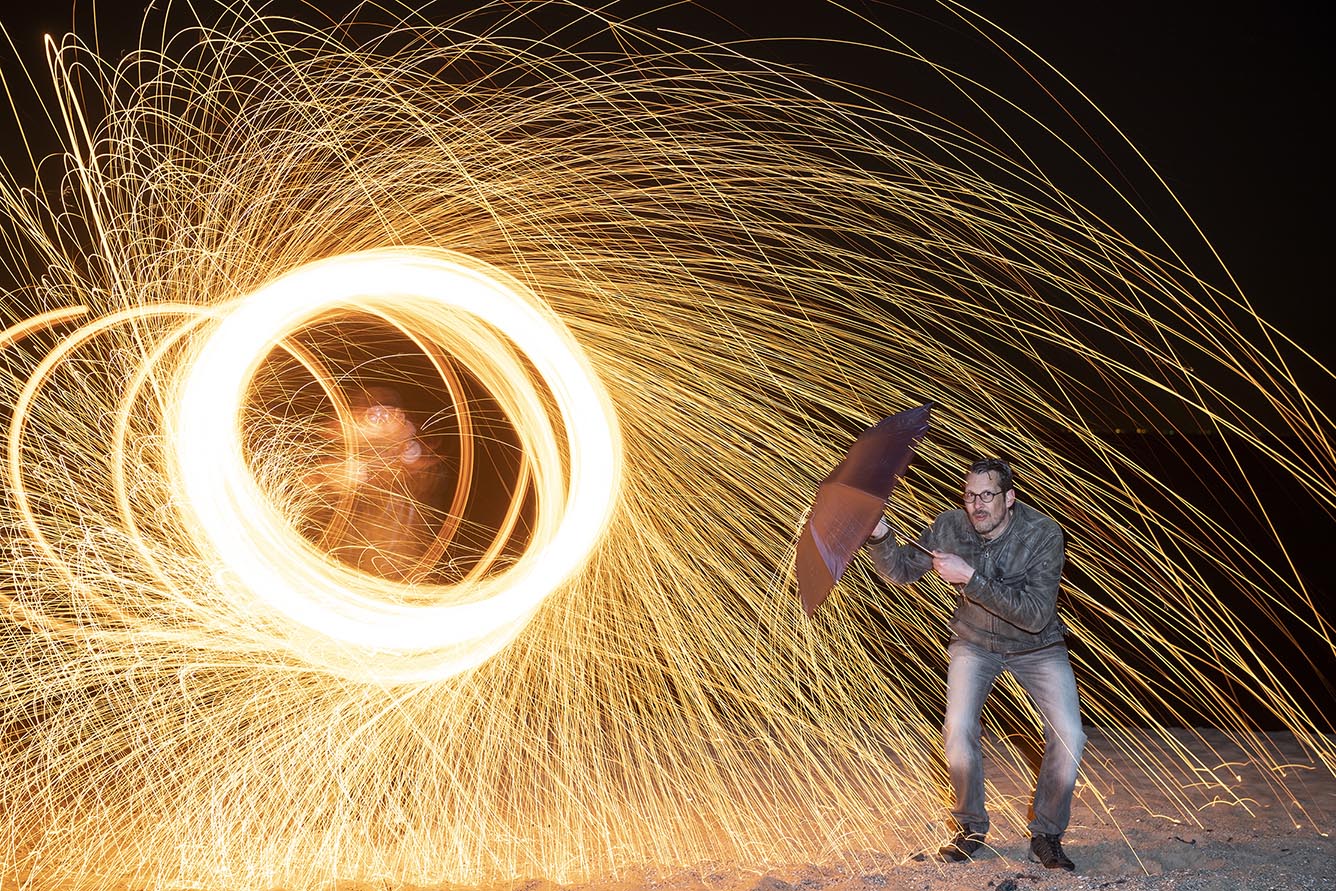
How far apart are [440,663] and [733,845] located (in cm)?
155

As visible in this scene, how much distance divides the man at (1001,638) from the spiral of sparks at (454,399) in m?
0.51

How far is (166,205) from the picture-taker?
546 centimetres

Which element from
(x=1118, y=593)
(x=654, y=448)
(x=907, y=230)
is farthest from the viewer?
(x=1118, y=593)

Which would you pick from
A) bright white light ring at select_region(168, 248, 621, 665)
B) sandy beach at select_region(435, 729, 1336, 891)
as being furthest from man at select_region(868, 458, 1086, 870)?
bright white light ring at select_region(168, 248, 621, 665)

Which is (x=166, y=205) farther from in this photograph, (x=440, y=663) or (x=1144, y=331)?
(x=1144, y=331)

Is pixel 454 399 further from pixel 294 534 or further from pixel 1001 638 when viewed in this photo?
pixel 1001 638

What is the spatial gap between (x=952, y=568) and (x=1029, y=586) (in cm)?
40

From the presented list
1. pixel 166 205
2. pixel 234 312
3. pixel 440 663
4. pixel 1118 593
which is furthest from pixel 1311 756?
pixel 166 205

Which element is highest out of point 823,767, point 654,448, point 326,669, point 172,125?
point 172,125

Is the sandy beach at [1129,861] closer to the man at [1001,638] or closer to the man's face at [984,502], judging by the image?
the man at [1001,638]

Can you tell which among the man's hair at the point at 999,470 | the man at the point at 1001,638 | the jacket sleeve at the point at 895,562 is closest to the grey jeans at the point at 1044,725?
the man at the point at 1001,638

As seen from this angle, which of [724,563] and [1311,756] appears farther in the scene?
[1311,756]

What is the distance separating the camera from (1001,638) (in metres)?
4.44

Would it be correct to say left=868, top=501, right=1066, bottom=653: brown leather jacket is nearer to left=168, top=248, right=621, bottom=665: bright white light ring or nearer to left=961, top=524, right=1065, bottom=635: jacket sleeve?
left=961, top=524, right=1065, bottom=635: jacket sleeve
